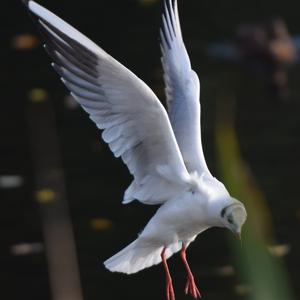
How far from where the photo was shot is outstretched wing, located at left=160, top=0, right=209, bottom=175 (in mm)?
3164

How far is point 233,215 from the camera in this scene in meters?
2.74

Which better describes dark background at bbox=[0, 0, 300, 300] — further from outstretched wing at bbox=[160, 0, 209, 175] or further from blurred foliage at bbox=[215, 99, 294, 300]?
blurred foliage at bbox=[215, 99, 294, 300]

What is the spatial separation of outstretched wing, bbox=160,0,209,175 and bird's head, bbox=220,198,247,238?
0.93 ft

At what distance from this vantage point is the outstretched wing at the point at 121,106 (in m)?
2.93

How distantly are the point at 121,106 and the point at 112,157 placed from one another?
293 cm

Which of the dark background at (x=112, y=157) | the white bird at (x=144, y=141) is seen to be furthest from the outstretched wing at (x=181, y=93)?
the dark background at (x=112, y=157)

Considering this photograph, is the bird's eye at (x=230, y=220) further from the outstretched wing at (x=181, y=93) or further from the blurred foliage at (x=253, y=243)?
the blurred foliage at (x=253, y=243)

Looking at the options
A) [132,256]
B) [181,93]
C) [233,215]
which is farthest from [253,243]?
[181,93]

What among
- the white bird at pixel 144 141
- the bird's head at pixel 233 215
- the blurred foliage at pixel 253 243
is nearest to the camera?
the blurred foliage at pixel 253 243

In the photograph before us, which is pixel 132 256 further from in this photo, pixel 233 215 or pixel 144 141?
pixel 233 215

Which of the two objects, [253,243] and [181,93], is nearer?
[253,243]

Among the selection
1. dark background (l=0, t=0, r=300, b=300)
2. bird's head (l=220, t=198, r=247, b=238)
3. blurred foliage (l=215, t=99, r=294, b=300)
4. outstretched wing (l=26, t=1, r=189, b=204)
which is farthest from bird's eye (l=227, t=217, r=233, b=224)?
dark background (l=0, t=0, r=300, b=300)

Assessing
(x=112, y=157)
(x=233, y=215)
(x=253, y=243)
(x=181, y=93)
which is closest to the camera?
(x=253, y=243)

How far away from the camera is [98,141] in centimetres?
611
